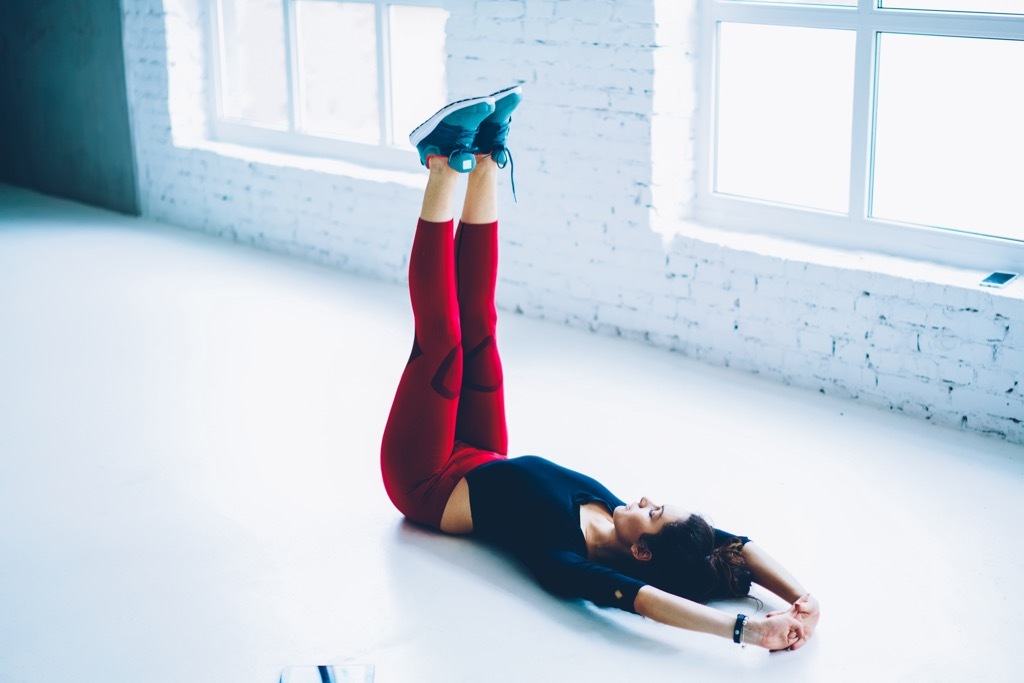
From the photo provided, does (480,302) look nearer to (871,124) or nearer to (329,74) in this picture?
(871,124)

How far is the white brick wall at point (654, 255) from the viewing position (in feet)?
11.2

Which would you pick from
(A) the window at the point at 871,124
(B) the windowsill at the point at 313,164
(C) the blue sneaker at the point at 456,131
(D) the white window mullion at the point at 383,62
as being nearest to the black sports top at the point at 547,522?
(C) the blue sneaker at the point at 456,131

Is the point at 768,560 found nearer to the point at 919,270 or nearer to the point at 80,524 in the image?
the point at 919,270

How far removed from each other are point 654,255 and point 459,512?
159 cm

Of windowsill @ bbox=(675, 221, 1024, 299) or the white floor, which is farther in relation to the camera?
windowsill @ bbox=(675, 221, 1024, 299)

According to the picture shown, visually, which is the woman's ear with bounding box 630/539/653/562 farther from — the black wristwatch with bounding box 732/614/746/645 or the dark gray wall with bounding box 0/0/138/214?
the dark gray wall with bounding box 0/0/138/214

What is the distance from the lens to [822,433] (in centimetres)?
342

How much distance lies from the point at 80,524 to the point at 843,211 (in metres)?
2.49

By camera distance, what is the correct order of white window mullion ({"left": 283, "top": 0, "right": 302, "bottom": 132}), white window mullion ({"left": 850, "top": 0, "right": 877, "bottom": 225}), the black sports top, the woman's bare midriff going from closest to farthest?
the black sports top → the woman's bare midriff → white window mullion ({"left": 850, "top": 0, "right": 877, "bottom": 225}) → white window mullion ({"left": 283, "top": 0, "right": 302, "bottom": 132})

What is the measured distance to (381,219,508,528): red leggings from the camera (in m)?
2.72

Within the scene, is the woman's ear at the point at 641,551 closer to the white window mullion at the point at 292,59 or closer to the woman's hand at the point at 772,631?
the woman's hand at the point at 772,631

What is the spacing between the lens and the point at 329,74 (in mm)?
5250

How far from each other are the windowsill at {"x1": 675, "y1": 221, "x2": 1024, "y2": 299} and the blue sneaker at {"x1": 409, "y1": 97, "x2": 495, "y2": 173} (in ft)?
4.59

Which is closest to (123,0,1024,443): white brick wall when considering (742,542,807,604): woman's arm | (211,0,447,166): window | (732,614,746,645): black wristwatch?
(211,0,447,166): window
